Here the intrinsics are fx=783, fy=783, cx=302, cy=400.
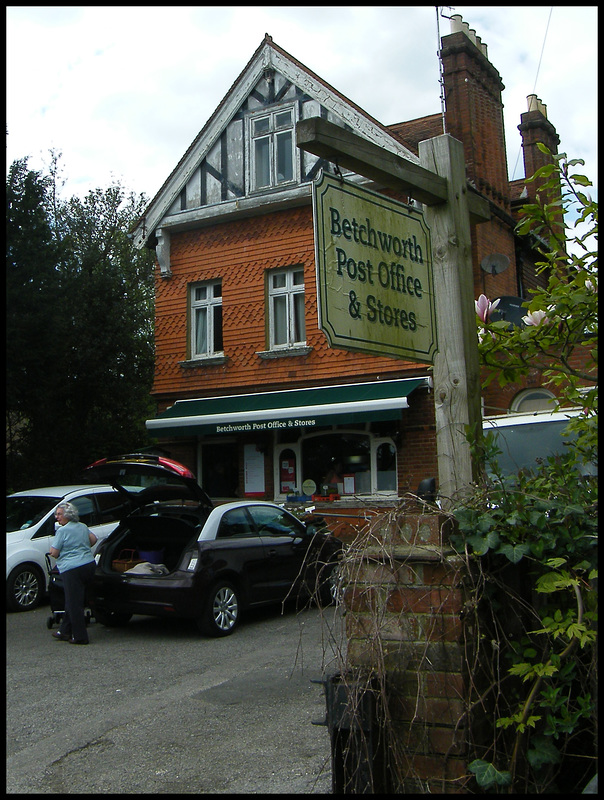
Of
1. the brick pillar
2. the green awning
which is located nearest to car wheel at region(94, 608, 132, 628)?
the green awning

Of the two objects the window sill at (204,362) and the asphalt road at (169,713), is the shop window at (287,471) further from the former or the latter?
the asphalt road at (169,713)

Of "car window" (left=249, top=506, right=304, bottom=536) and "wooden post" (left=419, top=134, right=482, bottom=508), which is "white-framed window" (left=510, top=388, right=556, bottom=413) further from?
"wooden post" (left=419, top=134, right=482, bottom=508)

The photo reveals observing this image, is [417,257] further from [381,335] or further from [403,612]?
[403,612]

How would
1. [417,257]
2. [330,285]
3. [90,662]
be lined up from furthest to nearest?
[90,662] → [417,257] → [330,285]

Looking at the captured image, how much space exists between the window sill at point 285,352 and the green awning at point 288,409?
2.48ft

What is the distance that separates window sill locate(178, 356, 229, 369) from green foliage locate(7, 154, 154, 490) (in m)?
1.68

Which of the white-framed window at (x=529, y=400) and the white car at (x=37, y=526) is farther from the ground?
the white-framed window at (x=529, y=400)

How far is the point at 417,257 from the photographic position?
Result: 14.3ft

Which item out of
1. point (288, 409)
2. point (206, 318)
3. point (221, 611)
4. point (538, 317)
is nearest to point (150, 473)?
point (221, 611)

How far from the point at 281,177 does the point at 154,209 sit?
3.24 meters

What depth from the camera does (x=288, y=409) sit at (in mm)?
15219

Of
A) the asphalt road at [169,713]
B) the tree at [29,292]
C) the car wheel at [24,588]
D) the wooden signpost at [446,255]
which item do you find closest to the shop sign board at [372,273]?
the wooden signpost at [446,255]

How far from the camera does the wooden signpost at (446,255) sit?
3.88 metres

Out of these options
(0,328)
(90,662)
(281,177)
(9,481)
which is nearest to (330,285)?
(0,328)
